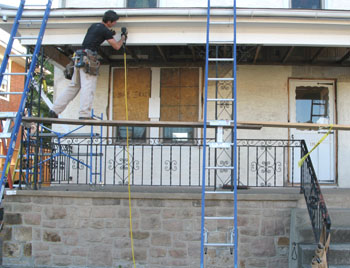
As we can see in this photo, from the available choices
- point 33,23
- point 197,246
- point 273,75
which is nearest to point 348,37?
point 273,75

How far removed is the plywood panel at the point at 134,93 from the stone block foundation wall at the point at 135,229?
2615mm

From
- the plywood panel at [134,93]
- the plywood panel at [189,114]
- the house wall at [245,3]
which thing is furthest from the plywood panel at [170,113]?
the house wall at [245,3]

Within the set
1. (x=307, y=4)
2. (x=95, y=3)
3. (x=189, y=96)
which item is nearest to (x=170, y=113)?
(x=189, y=96)

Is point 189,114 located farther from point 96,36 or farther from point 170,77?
point 96,36

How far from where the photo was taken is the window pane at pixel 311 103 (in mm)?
8516

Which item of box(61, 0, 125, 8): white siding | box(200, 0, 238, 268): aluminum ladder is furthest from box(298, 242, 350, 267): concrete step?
box(61, 0, 125, 8): white siding

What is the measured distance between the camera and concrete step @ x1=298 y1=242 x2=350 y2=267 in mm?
5176

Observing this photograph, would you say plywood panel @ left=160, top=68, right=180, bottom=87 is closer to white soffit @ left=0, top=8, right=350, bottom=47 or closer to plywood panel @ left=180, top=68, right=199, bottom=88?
plywood panel @ left=180, top=68, right=199, bottom=88

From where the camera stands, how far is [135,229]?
20.0 feet

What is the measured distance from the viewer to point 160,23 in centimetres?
630

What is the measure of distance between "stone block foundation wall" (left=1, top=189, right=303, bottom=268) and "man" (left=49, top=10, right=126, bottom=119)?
55.8 inches


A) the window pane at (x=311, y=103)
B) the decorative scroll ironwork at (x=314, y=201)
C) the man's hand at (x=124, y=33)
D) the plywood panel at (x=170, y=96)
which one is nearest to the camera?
the decorative scroll ironwork at (x=314, y=201)

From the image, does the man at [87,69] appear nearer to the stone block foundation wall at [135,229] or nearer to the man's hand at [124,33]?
the man's hand at [124,33]

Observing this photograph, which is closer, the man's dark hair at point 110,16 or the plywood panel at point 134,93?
the man's dark hair at point 110,16
